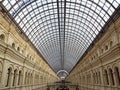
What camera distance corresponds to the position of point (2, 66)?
20672 mm

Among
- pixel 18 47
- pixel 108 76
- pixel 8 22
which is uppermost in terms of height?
pixel 8 22

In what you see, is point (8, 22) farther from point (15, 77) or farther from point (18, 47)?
point (15, 77)

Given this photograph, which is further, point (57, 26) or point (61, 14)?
point (57, 26)

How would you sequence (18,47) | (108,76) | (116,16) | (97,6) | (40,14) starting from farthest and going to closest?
(40,14), (97,6), (18,47), (108,76), (116,16)

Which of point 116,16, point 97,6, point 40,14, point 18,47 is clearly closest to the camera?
point 116,16

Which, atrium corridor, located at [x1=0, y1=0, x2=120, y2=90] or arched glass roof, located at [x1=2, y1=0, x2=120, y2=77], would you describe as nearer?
atrium corridor, located at [x1=0, y1=0, x2=120, y2=90]

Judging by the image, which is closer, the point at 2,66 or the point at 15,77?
the point at 2,66

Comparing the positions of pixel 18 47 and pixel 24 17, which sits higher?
pixel 24 17

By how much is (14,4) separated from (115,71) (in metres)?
19.8

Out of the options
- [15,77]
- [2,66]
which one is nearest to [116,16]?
[2,66]

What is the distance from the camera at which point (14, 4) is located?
27.4 meters

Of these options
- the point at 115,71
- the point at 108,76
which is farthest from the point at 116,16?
the point at 108,76

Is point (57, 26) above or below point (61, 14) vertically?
below

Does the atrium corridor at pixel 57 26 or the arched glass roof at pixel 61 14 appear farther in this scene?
the arched glass roof at pixel 61 14
